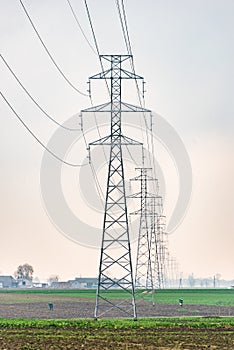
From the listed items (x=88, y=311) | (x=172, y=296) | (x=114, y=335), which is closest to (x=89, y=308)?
(x=88, y=311)

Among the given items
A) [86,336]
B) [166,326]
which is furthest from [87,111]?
[86,336]

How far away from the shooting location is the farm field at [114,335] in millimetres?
34625

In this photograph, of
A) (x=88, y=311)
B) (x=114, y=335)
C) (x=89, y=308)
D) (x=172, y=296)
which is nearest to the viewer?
(x=114, y=335)

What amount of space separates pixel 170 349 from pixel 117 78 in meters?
30.1

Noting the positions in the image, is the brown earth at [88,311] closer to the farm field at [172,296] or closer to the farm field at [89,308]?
the farm field at [89,308]

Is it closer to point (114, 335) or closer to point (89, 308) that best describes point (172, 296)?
point (89, 308)

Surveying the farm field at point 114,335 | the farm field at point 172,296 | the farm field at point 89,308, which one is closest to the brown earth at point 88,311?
the farm field at point 89,308

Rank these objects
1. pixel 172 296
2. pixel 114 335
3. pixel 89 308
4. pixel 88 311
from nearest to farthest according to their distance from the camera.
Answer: pixel 114 335
pixel 88 311
pixel 89 308
pixel 172 296

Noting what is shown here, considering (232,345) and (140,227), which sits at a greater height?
(140,227)

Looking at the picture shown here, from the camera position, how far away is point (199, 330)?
46656 millimetres

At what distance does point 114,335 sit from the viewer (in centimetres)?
4119

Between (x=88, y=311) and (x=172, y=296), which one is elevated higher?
(x=172, y=296)

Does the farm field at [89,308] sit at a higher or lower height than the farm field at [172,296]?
lower

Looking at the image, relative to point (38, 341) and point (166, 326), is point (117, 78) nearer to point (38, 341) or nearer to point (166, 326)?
point (166, 326)
